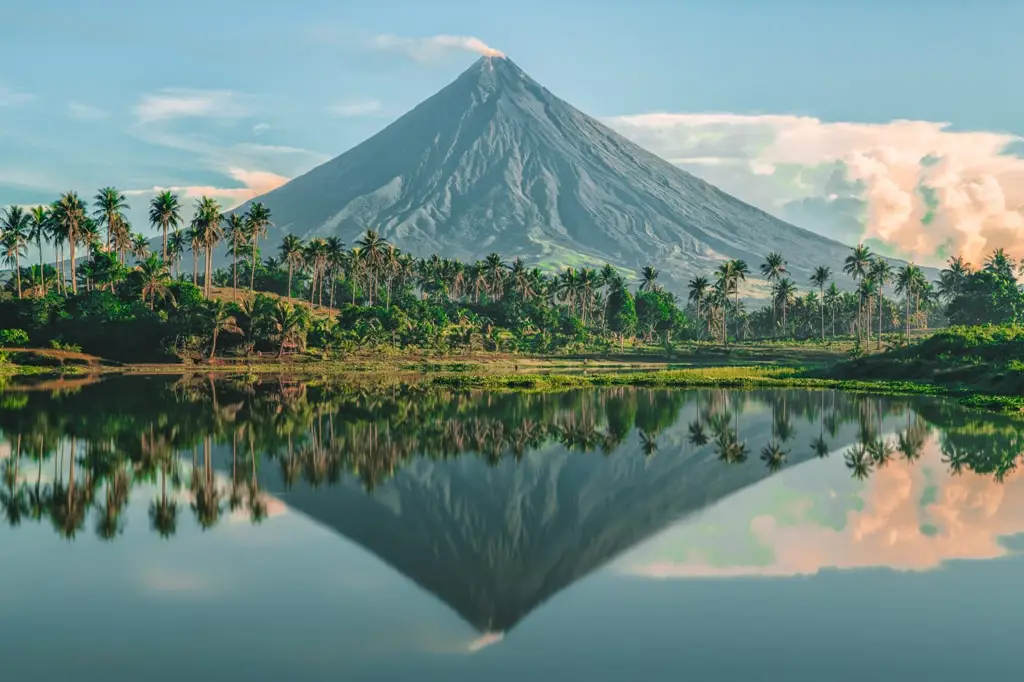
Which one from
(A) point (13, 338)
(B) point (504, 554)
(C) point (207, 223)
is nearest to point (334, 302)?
(C) point (207, 223)

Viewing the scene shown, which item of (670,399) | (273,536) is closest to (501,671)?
(273,536)

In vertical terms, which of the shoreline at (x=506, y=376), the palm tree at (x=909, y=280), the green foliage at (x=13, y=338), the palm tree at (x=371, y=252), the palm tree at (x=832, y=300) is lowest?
the shoreline at (x=506, y=376)

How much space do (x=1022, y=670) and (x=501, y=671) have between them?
7195 mm

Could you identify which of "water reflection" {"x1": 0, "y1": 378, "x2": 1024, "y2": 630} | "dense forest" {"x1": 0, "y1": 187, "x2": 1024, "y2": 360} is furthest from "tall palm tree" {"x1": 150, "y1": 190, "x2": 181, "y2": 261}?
"water reflection" {"x1": 0, "y1": 378, "x2": 1024, "y2": 630}

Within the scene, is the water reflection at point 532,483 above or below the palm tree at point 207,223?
below

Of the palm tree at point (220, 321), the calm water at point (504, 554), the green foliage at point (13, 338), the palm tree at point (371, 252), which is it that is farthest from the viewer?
the palm tree at point (371, 252)

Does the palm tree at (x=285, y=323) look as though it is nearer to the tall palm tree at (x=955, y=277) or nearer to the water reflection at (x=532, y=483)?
the water reflection at (x=532, y=483)

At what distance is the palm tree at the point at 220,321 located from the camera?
99062 millimetres

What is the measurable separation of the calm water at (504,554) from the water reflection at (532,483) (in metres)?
0.13

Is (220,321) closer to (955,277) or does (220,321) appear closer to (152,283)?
(152,283)

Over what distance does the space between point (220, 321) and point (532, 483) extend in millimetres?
76216

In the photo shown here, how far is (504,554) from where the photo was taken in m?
20.9

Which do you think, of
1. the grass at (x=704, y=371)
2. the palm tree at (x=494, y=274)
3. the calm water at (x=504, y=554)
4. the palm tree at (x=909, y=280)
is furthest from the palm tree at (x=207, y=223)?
the palm tree at (x=909, y=280)

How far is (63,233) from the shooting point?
10888cm
